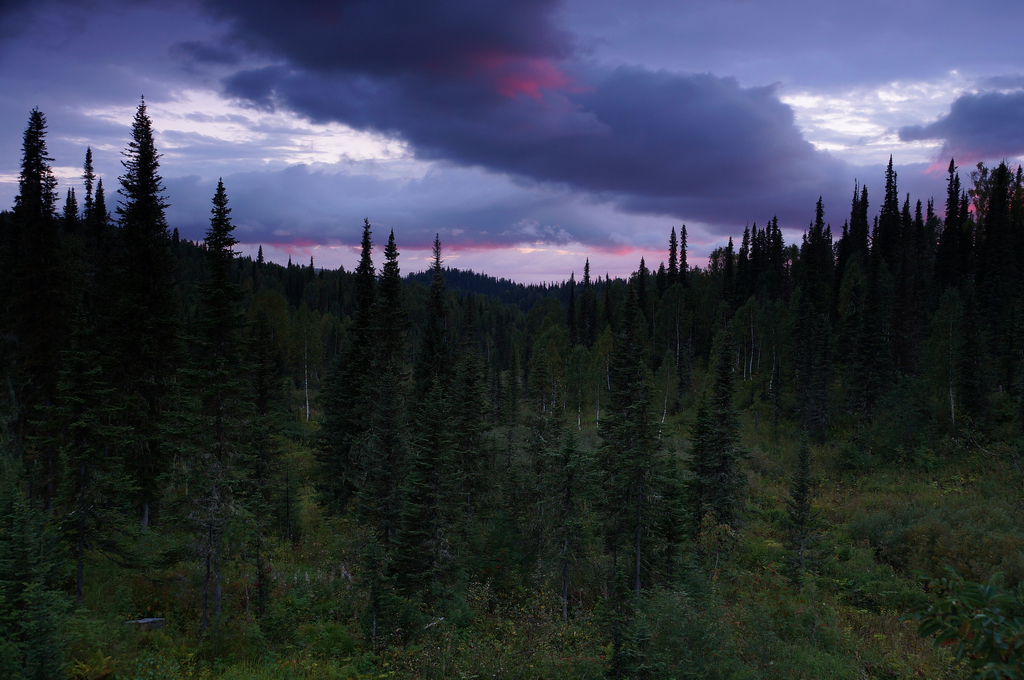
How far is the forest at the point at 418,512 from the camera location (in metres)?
14.6

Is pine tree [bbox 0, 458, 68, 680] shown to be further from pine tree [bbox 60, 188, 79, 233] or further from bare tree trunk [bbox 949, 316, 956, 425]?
bare tree trunk [bbox 949, 316, 956, 425]

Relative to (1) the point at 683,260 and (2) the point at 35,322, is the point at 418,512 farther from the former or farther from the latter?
(1) the point at 683,260

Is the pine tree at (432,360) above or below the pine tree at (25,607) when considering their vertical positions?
above

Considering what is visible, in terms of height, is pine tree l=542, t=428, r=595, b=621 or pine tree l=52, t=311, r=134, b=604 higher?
pine tree l=52, t=311, r=134, b=604

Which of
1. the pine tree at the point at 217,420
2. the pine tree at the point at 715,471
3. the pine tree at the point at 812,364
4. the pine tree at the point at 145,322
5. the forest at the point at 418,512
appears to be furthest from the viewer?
the pine tree at the point at 812,364

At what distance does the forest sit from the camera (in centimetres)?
1459

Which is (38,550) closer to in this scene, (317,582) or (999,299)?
(317,582)

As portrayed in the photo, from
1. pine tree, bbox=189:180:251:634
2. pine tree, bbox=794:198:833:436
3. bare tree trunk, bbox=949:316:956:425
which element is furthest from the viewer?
pine tree, bbox=794:198:833:436

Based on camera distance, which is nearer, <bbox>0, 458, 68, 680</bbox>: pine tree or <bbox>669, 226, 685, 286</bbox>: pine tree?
<bbox>0, 458, 68, 680</bbox>: pine tree

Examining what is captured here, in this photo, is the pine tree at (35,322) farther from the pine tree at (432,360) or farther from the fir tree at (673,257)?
the fir tree at (673,257)

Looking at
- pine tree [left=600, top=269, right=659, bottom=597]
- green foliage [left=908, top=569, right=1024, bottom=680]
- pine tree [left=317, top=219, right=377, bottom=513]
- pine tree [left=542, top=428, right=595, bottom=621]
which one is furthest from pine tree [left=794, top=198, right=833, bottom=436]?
green foliage [left=908, top=569, right=1024, bottom=680]

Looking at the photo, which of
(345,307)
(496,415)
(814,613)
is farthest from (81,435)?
(345,307)

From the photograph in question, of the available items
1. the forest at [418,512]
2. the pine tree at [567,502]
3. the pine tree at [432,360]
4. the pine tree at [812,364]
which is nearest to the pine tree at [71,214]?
the forest at [418,512]

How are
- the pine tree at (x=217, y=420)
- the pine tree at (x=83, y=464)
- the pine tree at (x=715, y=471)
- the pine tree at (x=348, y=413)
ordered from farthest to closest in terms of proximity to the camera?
the pine tree at (x=348, y=413), the pine tree at (x=715, y=471), the pine tree at (x=217, y=420), the pine tree at (x=83, y=464)
